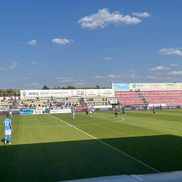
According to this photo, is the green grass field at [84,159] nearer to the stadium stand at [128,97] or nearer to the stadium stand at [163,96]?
the stadium stand at [128,97]

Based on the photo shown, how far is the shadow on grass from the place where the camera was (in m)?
12.7

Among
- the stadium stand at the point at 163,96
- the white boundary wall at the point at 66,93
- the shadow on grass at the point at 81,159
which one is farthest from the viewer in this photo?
the white boundary wall at the point at 66,93

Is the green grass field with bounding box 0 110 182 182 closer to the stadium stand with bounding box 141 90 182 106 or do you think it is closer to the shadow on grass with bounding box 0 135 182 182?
the shadow on grass with bounding box 0 135 182 182

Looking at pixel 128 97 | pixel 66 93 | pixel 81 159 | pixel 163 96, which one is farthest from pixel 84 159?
pixel 66 93

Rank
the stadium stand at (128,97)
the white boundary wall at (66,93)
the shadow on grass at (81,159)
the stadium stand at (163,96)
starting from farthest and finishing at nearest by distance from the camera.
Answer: the white boundary wall at (66,93) < the stadium stand at (163,96) < the stadium stand at (128,97) < the shadow on grass at (81,159)

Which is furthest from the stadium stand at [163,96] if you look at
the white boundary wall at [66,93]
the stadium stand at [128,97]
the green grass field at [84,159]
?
the green grass field at [84,159]

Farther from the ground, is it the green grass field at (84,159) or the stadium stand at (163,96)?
the stadium stand at (163,96)

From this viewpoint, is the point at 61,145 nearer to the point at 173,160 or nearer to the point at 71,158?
the point at 71,158

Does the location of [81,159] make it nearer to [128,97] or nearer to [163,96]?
[128,97]

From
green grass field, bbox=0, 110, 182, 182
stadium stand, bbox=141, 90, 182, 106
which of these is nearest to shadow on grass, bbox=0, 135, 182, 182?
green grass field, bbox=0, 110, 182, 182

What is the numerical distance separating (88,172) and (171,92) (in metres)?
120

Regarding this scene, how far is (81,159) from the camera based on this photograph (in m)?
15.8

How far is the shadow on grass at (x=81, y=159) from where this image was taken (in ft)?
41.8

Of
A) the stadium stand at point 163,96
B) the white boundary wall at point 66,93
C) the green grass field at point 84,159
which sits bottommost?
the green grass field at point 84,159
